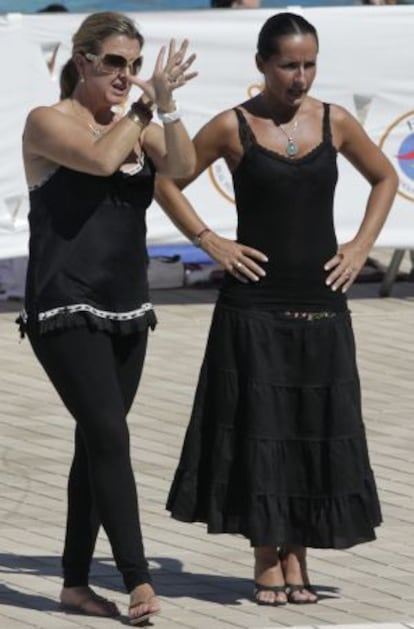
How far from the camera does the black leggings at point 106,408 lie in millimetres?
5875

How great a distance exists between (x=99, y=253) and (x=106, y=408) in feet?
1.47

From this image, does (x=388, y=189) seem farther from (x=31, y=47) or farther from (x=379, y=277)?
(x=379, y=277)

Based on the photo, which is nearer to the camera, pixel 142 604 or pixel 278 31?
pixel 142 604

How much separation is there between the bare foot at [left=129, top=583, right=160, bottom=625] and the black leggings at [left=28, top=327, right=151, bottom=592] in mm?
29

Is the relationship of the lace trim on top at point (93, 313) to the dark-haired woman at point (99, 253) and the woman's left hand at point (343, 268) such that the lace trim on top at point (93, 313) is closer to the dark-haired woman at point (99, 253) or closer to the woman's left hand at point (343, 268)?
the dark-haired woman at point (99, 253)

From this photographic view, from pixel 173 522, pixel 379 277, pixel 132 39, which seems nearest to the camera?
pixel 132 39

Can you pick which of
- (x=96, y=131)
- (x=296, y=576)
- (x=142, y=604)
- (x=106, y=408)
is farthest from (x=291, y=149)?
(x=142, y=604)

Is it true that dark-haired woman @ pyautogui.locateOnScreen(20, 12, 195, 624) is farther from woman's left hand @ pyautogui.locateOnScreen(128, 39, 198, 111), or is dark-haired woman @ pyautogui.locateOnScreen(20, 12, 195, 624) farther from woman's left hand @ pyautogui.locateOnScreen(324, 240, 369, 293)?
woman's left hand @ pyautogui.locateOnScreen(324, 240, 369, 293)

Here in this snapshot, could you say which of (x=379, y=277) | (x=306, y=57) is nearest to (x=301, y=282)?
(x=306, y=57)

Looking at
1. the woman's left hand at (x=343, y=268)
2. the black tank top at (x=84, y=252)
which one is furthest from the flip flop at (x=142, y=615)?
the woman's left hand at (x=343, y=268)

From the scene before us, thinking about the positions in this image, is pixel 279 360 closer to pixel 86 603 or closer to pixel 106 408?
pixel 106 408

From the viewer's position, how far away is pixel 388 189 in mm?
6410

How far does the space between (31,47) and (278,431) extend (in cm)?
555

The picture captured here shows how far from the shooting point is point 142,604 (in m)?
5.92
